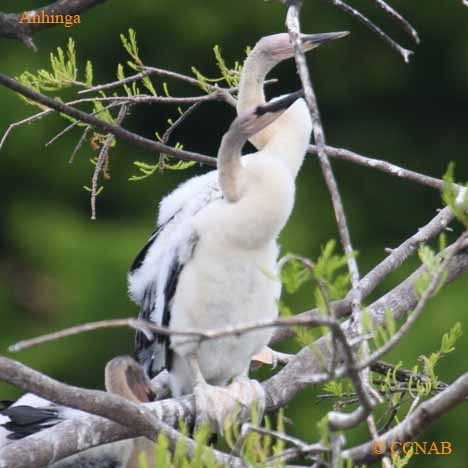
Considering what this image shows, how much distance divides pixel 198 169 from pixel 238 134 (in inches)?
152

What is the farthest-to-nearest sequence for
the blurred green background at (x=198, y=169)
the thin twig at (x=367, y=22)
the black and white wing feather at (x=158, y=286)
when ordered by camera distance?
the blurred green background at (x=198, y=169) < the black and white wing feather at (x=158, y=286) < the thin twig at (x=367, y=22)

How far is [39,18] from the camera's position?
220 centimetres

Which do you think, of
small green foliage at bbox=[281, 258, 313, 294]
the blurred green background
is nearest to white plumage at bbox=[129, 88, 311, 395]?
small green foliage at bbox=[281, 258, 313, 294]

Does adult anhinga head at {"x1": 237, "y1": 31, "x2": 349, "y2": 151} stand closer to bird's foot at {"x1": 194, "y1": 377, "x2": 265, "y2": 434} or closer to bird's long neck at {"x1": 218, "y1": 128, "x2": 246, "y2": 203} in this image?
bird's long neck at {"x1": 218, "y1": 128, "x2": 246, "y2": 203}

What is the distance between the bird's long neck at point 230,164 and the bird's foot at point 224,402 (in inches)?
16.7

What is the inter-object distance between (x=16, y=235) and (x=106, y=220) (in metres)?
0.53

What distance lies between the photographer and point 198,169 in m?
6.33

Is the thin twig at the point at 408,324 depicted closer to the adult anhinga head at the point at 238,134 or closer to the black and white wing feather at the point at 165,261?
the adult anhinga head at the point at 238,134

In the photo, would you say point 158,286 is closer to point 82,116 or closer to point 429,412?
point 82,116

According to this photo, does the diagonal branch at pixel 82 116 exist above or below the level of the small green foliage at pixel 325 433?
above

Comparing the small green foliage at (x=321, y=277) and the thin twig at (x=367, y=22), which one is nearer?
the small green foliage at (x=321, y=277)

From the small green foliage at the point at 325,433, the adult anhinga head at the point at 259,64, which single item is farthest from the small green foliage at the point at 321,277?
the adult anhinga head at the point at 259,64

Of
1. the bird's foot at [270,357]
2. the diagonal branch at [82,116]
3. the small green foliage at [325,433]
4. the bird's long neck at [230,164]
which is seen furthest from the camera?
the bird's foot at [270,357]

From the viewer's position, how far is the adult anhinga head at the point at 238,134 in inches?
94.3
